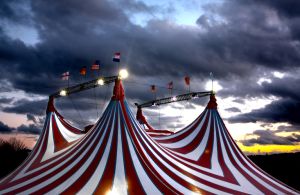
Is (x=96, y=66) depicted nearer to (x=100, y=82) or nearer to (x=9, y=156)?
(x=100, y=82)

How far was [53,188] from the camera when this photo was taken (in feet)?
19.6

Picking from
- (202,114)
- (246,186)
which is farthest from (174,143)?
(246,186)

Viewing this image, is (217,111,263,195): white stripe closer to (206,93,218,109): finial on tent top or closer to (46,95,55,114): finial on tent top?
(206,93,218,109): finial on tent top

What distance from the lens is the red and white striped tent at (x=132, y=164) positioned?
5984 mm

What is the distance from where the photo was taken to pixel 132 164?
6207 millimetres

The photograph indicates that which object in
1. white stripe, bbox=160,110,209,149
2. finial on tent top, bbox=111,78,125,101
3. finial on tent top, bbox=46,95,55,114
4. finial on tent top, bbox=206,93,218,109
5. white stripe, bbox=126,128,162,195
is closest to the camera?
white stripe, bbox=126,128,162,195

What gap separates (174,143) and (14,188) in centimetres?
430

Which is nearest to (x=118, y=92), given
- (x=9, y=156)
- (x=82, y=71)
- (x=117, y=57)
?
(x=117, y=57)

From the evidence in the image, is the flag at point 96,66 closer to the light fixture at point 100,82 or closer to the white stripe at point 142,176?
the light fixture at point 100,82

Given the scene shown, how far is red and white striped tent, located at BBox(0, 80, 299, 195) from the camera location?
5.98m

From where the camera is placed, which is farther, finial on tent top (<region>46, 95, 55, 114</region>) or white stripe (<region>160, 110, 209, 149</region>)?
finial on tent top (<region>46, 95, 55, 114</region>)

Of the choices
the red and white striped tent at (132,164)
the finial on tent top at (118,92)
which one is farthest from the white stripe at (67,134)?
the finial on tent top at (118,92)

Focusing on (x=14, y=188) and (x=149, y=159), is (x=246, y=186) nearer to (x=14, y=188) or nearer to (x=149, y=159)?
(x=149, y=159)

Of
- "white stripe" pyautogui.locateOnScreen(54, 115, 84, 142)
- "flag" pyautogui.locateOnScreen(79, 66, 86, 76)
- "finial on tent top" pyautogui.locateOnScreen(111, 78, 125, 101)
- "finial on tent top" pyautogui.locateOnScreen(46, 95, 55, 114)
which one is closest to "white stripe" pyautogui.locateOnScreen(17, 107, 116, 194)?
"finial on tent top" pyautogui.locateOnScreen(111, 78, 125, 101)
